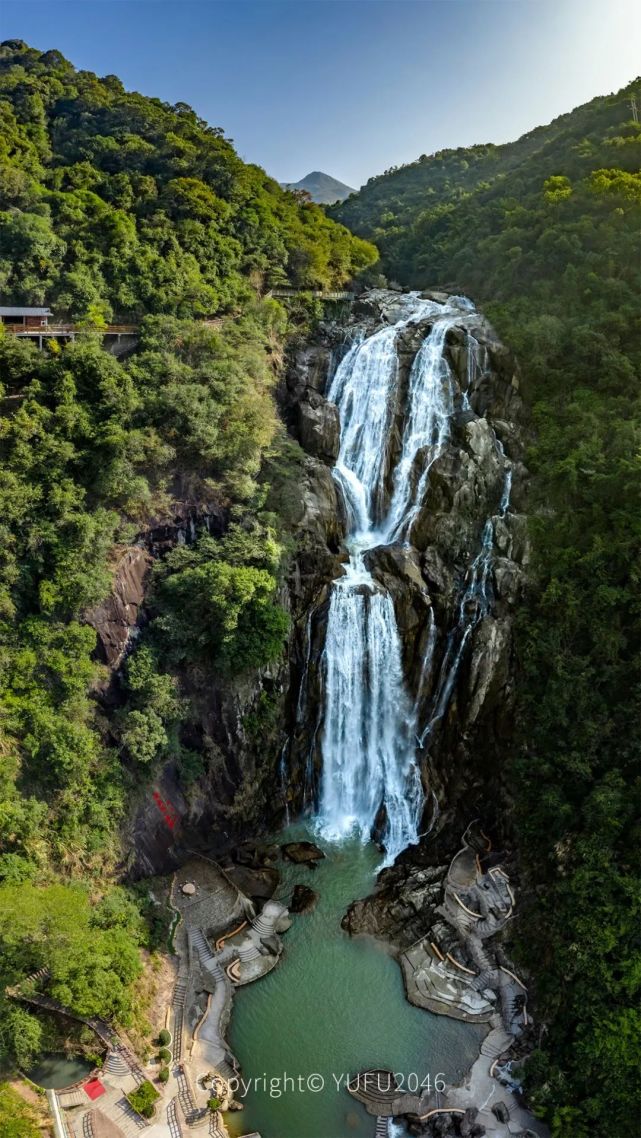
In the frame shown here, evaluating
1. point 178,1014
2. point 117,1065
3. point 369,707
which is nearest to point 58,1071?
point 117,1065

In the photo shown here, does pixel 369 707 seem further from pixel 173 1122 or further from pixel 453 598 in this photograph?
pixel 173 1122

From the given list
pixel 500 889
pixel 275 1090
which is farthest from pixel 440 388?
pixel 275 1090

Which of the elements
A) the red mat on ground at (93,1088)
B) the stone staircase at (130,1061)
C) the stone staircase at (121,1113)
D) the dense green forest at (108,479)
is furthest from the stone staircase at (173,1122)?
the dense green forest at (108,479)

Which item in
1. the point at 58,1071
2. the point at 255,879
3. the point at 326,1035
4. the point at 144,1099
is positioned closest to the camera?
the point at 144,1099

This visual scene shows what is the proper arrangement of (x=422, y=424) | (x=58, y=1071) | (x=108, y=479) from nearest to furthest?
(x=58, y=1071) < (x=108, y=479) < (x=422, y=424)

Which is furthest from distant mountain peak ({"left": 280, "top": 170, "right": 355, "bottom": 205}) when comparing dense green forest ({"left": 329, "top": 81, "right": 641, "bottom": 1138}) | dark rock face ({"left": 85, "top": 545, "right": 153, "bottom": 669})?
dark rock face ({"left": 85, "top": 545, "right": 153, "bottom": 669})

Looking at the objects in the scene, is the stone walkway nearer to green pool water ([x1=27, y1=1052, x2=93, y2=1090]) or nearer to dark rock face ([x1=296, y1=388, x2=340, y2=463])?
green pool water ([x1=27, y1=1052, x2=93, y2=1090])
